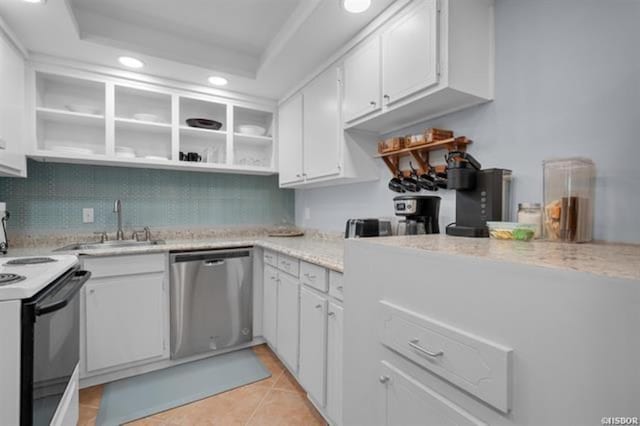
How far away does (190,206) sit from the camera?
9.48 ft

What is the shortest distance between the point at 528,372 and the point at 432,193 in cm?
123

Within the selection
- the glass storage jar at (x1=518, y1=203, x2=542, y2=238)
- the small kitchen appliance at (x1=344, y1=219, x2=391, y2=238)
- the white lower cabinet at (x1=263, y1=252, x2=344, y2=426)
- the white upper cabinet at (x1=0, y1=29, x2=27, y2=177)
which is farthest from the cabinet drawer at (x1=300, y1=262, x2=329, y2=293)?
the white upper cabinet at (x1=0, y1=29, x2=27, y2=177)

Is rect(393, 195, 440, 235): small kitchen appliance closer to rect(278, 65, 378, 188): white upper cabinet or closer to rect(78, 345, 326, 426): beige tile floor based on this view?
rect(278, 65, 378, 188): white upper cabinet

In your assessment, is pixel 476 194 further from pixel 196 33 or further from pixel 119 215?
pixel 119 215

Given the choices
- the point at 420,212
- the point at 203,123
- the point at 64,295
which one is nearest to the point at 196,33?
the point at 203,123

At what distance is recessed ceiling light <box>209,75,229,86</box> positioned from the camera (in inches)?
97.7

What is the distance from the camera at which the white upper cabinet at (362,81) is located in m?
1.69

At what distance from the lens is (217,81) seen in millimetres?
2545

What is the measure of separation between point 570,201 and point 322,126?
5.24ft

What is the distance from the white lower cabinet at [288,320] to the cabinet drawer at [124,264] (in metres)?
0.93

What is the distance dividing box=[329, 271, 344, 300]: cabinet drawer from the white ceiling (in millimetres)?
1440

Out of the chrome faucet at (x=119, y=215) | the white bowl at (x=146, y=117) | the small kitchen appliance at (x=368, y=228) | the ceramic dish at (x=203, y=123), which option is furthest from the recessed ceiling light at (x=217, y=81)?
the small kitchen appliance at (x=368, y=228)

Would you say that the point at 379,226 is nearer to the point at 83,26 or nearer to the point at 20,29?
the point at 83,26

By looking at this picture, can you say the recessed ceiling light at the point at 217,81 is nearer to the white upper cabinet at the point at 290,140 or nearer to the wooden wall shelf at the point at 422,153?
the white upper cabinet at the point at 290,140
